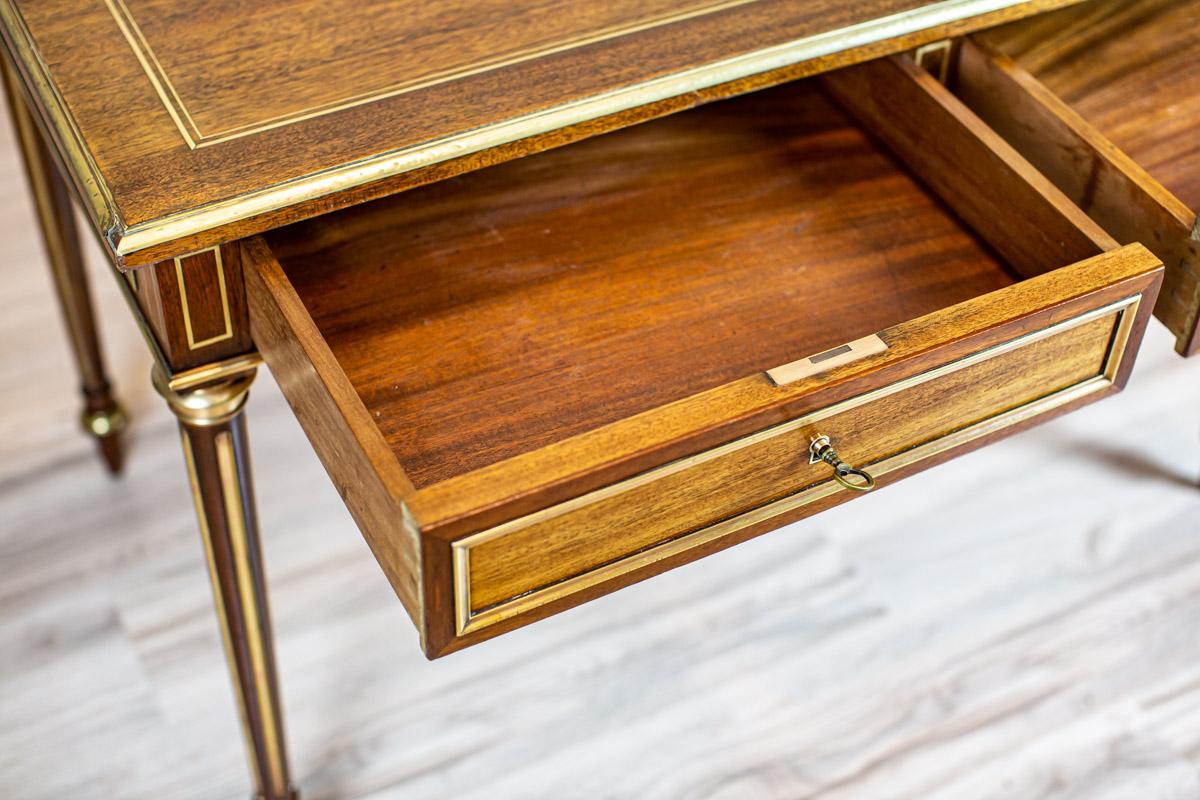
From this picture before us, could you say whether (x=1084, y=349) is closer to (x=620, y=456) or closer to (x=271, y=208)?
(x=620, y=456)

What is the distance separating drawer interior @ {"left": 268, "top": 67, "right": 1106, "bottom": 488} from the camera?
0.71 meters

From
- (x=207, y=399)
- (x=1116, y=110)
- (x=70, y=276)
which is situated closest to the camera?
(x=207, y=399)

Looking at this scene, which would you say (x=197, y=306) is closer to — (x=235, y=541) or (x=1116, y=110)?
(x=235, y=541)

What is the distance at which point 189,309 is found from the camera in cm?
71

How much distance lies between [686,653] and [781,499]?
44 cm

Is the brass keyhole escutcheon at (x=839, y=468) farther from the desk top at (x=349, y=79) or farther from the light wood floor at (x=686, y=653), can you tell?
the light wood floor at (x=686, y=653)

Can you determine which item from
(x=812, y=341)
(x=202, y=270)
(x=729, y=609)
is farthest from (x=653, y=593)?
(x=202, y=270)

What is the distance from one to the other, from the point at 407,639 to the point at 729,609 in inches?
9.8

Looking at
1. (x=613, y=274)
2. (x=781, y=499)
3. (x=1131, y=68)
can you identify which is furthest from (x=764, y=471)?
(x=1131, y=68)

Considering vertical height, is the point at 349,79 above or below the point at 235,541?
above

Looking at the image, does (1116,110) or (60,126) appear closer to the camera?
(60,126)

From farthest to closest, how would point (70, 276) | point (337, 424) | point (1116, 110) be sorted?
1. point (70, 276)
2. point (1116, 110)
3. point (337, 424)

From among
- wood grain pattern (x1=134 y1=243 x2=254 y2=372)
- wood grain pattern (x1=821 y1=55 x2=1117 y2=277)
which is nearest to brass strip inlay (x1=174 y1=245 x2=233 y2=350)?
wood grain pattern (x1=134 y1=243 x2=254 y2=372)

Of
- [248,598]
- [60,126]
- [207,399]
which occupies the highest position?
[60,126]
